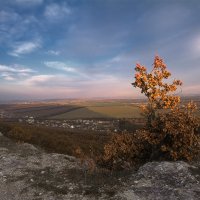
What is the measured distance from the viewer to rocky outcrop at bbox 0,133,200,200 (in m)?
15.2

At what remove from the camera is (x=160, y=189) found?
1553cm

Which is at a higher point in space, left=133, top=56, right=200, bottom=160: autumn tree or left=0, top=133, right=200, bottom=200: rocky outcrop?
left=133, top=56, right=200, bottom=160: autumn tree

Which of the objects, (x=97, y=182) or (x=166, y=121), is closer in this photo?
(x=97, y=182)

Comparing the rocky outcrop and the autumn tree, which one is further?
the autumn tree

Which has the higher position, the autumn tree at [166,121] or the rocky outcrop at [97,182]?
the autumn tree at [166,121]

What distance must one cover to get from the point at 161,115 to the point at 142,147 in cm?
296

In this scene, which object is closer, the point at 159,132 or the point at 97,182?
the point at 97,182

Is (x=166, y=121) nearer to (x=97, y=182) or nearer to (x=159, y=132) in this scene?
(x=159, y=132)

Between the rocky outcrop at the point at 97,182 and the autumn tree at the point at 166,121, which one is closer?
the rocky outcrop at the point at 97,182

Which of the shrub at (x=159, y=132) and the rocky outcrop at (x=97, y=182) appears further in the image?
the shrub at (x=159, y=132)

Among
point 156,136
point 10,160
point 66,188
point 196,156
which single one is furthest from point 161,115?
point 10,160

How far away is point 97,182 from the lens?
1734 cm

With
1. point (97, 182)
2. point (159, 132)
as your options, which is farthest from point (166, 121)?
point (97, 182)

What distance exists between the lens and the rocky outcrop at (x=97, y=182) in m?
15.2
